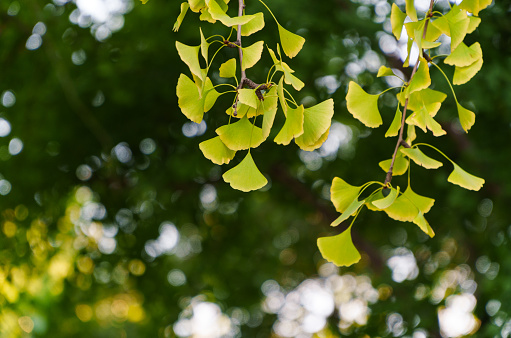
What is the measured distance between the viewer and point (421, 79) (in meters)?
0.53

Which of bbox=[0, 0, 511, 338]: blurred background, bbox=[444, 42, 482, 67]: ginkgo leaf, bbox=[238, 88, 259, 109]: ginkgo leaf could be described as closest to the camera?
bbox=[238, 88, 259, 109]: ginkgo leaf

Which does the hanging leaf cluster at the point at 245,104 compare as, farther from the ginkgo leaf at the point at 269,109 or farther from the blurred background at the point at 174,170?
the blurred background at the point at 174,170

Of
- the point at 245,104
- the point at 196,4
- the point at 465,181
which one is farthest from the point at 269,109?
the point at 465,181

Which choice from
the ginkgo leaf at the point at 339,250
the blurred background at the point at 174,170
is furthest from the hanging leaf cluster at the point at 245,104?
the blurred background at the point at 174,170

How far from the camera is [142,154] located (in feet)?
6.97

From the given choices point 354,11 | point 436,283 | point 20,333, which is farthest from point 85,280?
point 354,11

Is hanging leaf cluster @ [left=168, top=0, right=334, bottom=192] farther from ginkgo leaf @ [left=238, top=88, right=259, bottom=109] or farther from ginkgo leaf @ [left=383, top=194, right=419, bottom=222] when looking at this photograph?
ginkgo leaf @ [left=383, top=194, right=419, bottom=222]

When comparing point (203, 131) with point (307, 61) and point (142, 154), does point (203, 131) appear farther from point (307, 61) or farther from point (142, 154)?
point (307, 61)

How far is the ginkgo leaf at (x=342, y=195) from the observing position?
1.85ft

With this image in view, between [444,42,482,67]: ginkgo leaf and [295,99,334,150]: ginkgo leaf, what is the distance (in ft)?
0.48

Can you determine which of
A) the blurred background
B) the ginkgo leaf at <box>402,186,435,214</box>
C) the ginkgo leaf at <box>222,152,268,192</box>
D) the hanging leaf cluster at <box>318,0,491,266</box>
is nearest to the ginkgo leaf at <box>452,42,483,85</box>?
the hanging leaf cluster at <box>318,0,491,266</box>

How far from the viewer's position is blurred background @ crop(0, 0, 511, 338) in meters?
1.61

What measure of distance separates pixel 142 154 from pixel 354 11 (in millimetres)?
958

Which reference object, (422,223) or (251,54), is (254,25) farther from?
(422,223)
